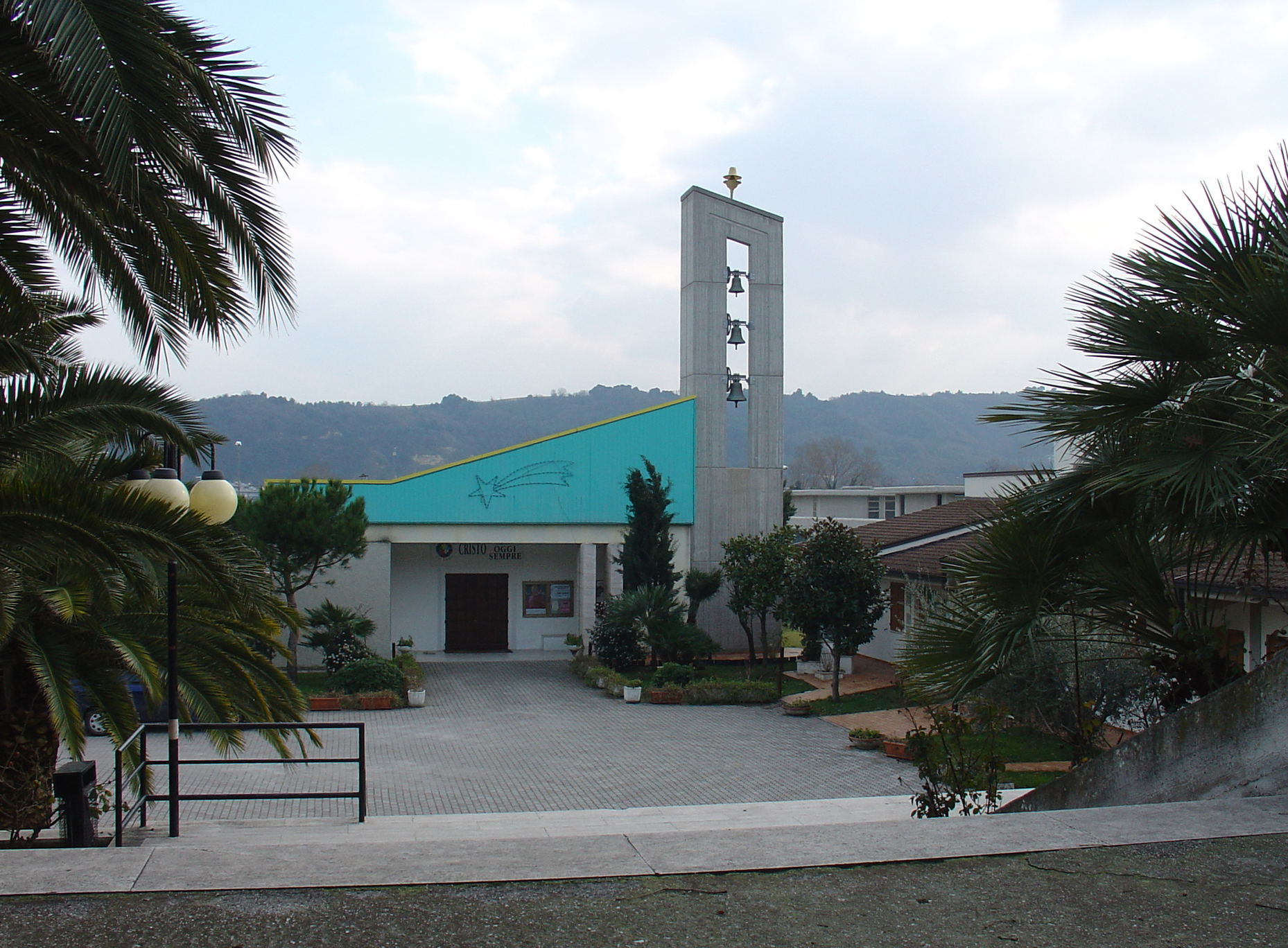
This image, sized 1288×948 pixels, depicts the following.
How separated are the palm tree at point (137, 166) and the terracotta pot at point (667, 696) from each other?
14.0m

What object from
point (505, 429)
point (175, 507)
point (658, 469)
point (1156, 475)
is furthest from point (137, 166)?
point (505, 429)

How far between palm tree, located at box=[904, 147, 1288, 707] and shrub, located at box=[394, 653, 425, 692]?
16.4 m

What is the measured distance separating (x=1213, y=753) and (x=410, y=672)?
1980 centimetres

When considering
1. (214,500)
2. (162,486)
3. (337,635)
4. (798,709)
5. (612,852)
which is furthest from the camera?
(337,635)

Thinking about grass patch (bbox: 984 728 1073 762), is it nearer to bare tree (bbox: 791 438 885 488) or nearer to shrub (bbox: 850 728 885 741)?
shrub (bbox: 850 728 885 741)

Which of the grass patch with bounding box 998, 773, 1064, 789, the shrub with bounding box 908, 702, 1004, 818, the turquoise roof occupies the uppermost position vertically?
the turquoise roof

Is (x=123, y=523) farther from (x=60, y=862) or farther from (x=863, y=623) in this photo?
(x=863, y=623)

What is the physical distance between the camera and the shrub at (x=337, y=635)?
23500mm

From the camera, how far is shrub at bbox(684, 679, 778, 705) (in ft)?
70.3

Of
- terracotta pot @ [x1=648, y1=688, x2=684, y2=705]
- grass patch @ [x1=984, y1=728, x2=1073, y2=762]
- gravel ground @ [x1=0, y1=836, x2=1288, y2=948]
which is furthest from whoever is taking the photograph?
terracotta pot @ [x1=648, y1=688, x2=684, y2=705]

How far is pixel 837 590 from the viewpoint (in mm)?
A: 20250

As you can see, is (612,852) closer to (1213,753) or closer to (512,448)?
(1213,753)

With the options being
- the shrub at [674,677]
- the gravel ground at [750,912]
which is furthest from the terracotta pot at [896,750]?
the gravel ground at [750,912]

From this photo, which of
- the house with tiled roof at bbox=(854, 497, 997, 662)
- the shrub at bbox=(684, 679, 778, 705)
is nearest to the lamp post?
the house with tiled roof at bbox=(854, 497, 997, 662)
